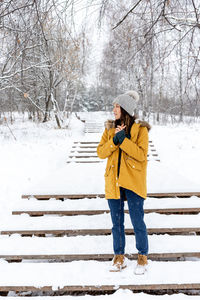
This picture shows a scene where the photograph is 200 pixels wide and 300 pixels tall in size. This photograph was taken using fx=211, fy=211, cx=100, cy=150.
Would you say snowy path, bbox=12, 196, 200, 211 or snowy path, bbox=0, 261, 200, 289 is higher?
snowy path, bbox=12, 196, 200, 211

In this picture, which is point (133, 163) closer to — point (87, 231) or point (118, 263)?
point (118, 263)

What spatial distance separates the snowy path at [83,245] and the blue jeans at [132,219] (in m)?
0.38

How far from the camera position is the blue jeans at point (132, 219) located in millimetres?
2076

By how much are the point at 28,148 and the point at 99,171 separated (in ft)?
13.2

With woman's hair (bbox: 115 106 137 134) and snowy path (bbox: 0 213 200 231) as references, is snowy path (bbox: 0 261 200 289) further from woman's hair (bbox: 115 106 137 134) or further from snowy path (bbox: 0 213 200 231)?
woman's hair (bbox: 115 106 137 134)

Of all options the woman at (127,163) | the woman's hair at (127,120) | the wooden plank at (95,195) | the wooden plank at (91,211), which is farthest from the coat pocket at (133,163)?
the wooden plank at (95,195)

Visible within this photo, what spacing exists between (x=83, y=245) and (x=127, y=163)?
130cm

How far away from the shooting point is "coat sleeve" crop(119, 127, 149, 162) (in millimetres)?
1981

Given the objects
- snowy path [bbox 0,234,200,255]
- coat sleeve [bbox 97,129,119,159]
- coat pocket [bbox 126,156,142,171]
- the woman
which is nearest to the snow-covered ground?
snowy path [bbox 0,234,200,255]

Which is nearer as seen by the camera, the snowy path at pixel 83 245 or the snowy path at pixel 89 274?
the snowy path at pixel 89 274

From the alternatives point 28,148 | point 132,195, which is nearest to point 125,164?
point 132,195

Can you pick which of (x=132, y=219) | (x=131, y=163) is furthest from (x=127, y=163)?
(x=132, y=219)

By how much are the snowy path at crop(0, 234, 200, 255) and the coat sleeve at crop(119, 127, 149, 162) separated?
1.25 metres

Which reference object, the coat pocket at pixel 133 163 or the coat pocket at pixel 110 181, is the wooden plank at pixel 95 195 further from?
the coat pocket at pixel 133 163
